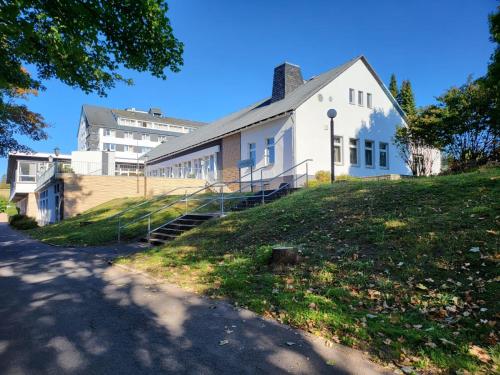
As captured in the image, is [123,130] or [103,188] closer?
[103,188]

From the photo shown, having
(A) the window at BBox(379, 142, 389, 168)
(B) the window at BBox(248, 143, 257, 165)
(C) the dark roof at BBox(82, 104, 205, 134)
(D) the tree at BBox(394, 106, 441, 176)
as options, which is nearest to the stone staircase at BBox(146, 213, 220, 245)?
(B) the window at BBox(248, 143, 257, 165)

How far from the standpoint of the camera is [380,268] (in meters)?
5.70

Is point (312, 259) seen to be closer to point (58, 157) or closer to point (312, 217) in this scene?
point (312, 217)

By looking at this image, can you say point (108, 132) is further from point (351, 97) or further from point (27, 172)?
point (351, 97)

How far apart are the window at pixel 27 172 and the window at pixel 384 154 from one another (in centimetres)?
3450

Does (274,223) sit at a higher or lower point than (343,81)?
lower

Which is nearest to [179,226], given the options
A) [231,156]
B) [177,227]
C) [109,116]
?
[177,227]

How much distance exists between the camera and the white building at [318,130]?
19078 mm

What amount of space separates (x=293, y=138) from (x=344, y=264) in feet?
43.2

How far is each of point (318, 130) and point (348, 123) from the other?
98.3 inches

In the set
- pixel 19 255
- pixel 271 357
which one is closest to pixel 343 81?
pixel 19 255

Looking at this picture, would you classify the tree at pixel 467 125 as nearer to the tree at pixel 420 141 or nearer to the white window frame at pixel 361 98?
the tree at pixel 420 141

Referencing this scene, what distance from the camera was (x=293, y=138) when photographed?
61.2ft

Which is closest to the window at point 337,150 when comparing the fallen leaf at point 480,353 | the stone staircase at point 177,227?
the stone staircase at point 177,227
